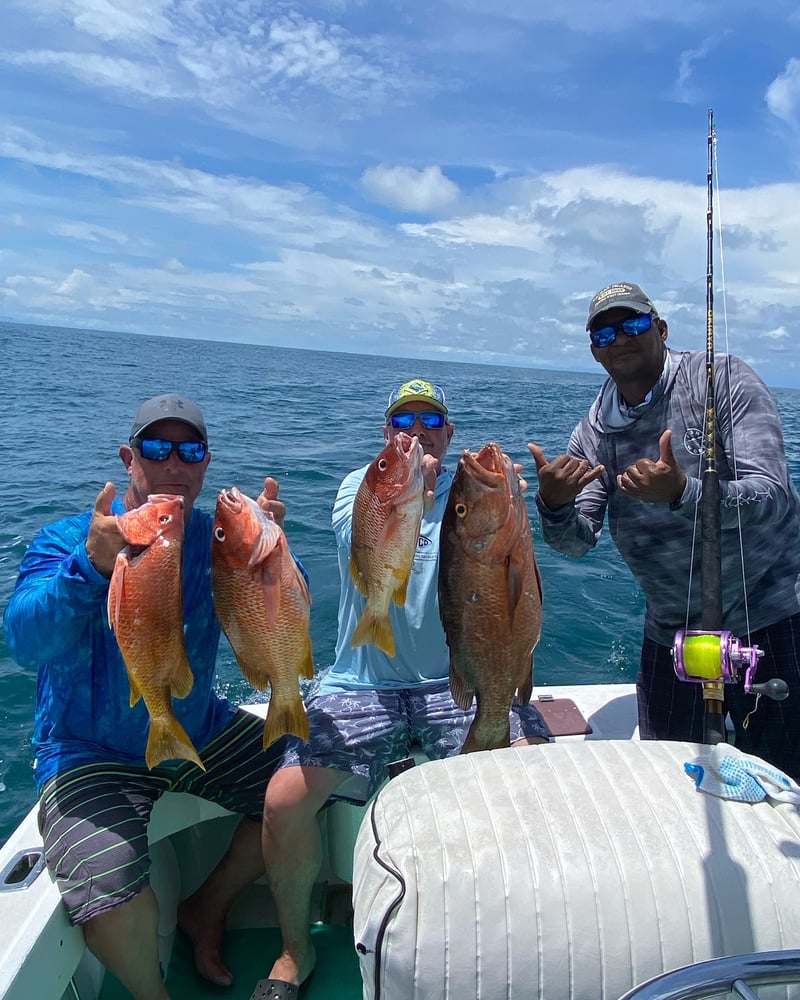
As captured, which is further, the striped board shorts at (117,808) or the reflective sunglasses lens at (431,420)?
the reflective sunglasses lens at (431,420)

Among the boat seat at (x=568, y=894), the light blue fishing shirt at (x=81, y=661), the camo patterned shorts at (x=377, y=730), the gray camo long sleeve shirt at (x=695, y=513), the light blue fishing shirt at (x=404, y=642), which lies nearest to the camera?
the boat seat at (x=568, y=894)

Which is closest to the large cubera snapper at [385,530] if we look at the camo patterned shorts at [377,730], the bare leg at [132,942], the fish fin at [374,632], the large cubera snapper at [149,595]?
the fish fin at [374,632]

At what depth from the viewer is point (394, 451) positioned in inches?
106

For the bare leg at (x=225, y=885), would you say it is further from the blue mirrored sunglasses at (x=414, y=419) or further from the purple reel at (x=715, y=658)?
the purple reel at (x=715, y=658)

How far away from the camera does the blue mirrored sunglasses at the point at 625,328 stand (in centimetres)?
336

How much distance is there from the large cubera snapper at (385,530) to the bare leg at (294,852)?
69 cm

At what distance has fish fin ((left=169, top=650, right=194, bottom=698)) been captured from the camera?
2742 millimetres

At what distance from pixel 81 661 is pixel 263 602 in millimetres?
895

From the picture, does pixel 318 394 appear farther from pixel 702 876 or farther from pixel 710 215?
pixel 702 876

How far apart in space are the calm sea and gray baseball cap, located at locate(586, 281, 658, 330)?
177 inches

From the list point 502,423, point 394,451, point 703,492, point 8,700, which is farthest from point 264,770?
point 502,423

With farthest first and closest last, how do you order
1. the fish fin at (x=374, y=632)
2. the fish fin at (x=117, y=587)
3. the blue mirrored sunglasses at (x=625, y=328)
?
the blue mirrored sunglasses at (x=625, y=328) < the fish fin at (x=374, y=632) < the fish fin at (x=117, y=587)

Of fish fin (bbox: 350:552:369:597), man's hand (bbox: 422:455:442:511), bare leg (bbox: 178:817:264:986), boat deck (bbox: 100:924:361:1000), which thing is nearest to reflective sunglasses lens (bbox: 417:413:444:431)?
man's hand (bbox: 422:455:442:511)

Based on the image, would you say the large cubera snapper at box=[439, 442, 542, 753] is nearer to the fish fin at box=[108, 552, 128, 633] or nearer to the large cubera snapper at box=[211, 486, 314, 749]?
the large cubera snapper at box=[211, 486, 314, 749]
